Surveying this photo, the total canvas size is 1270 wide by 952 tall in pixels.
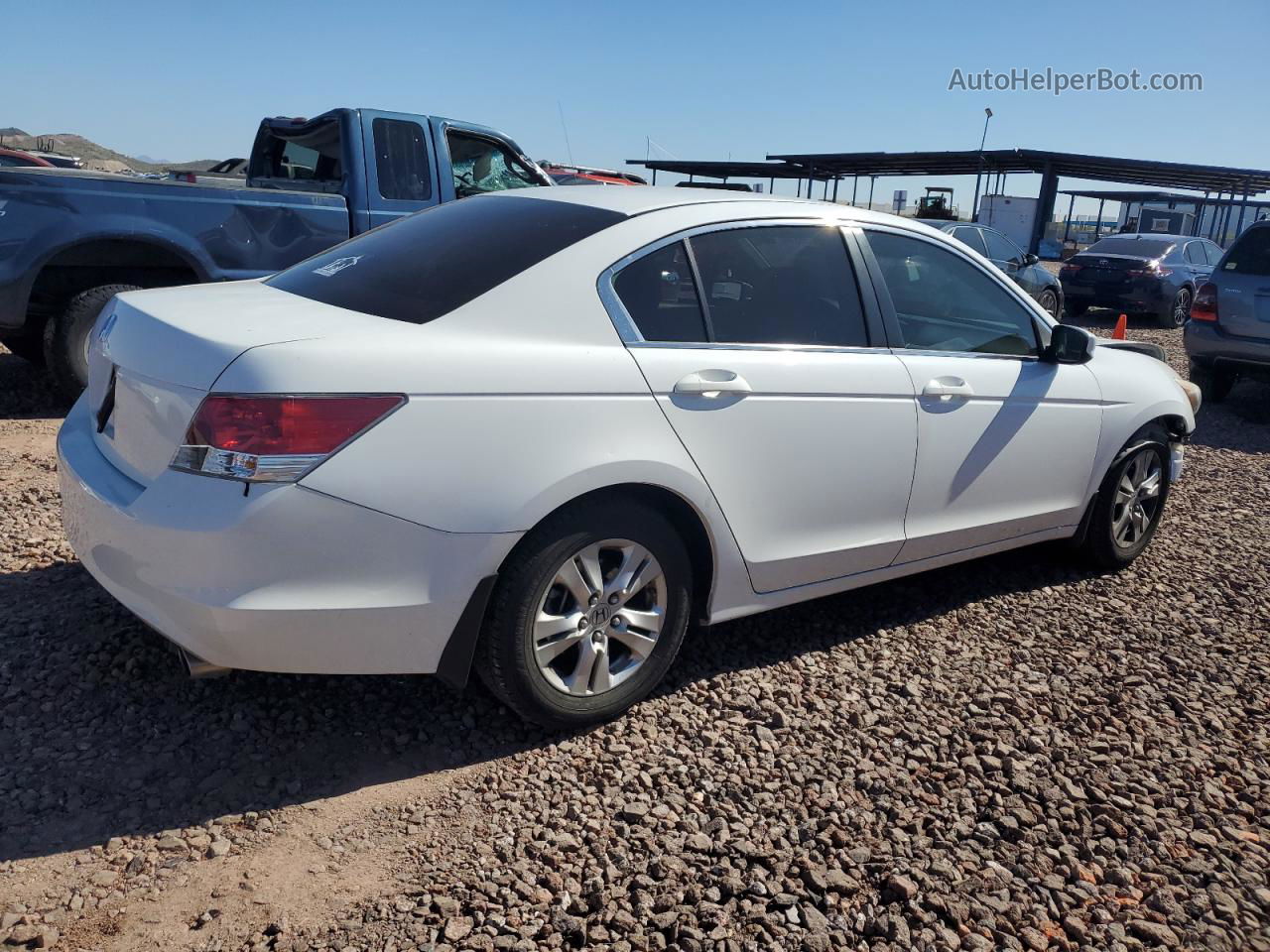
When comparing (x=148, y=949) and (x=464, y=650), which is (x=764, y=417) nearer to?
(x=464, y=650)

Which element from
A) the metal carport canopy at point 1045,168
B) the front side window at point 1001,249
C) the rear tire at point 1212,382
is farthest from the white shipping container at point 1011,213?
the rear tire at point 1212,382

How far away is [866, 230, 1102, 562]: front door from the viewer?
401cm

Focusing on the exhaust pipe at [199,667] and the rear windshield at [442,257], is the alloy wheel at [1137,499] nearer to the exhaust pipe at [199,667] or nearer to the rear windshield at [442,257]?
the rear windshield at [442,257]

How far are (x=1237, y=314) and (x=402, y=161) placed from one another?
753 cm

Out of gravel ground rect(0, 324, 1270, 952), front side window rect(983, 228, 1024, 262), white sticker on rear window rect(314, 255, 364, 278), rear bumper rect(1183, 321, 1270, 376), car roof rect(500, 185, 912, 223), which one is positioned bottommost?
gravel ground rect(0, 324, 1270, 952)

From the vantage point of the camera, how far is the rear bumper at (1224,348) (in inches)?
376

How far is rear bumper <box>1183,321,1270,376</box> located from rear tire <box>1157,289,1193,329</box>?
294 inches

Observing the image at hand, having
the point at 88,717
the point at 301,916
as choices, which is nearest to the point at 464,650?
the point at 301,916

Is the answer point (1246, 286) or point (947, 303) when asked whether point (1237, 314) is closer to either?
point (1246, 286)

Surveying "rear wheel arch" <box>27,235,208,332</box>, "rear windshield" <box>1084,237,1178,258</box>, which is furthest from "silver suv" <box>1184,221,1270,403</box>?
"rear wheel arch" <box>27,235,208,332</box>

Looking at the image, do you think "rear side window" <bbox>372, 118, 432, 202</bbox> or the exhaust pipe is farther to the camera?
"rear side window" <bbox>372, 118, 432, 202</bbox>

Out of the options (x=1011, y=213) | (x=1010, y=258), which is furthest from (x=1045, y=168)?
(x=1010, y=258)

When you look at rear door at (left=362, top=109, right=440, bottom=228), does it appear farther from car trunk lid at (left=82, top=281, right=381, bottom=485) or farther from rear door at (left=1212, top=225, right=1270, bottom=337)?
rear door at (left=1212, top=225, right=1270, bottom=337)

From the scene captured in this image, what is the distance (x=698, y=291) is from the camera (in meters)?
3.44
